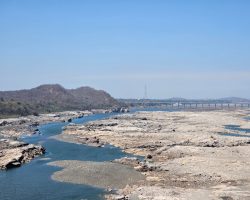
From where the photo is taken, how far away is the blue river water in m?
37.2

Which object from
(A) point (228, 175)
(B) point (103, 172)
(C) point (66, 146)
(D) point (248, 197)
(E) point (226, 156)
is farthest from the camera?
(C) point (66, 146)

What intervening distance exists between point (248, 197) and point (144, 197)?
876 centimetres

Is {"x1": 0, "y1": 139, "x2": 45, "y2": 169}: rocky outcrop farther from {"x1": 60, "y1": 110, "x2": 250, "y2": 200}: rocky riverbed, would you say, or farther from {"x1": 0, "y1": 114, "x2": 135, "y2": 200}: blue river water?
{"x1": 60, "y1": 110, "x2": 250, "y2": 200}: rocky riverbed

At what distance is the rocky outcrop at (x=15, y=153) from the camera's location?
1961 inches

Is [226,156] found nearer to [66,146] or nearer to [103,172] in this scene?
[103,172]

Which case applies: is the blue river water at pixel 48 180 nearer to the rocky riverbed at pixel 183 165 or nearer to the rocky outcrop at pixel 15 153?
the rocky outcrop at pixel 15 153

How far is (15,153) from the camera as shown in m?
54.0

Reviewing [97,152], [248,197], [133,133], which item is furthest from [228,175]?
[133,133]

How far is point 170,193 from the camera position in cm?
3609

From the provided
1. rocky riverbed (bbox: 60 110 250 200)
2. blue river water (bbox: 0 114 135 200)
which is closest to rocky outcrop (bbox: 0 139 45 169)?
blue river water (bbox: 0 114 135 200)

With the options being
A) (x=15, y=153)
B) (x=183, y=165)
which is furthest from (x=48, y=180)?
(x=183, y=165)

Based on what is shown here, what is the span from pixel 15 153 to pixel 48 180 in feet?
42.2

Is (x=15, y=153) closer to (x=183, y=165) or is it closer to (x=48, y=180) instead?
(x=48, y=180)

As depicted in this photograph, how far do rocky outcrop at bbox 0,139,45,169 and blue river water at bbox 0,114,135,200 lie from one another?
43.8 inches
